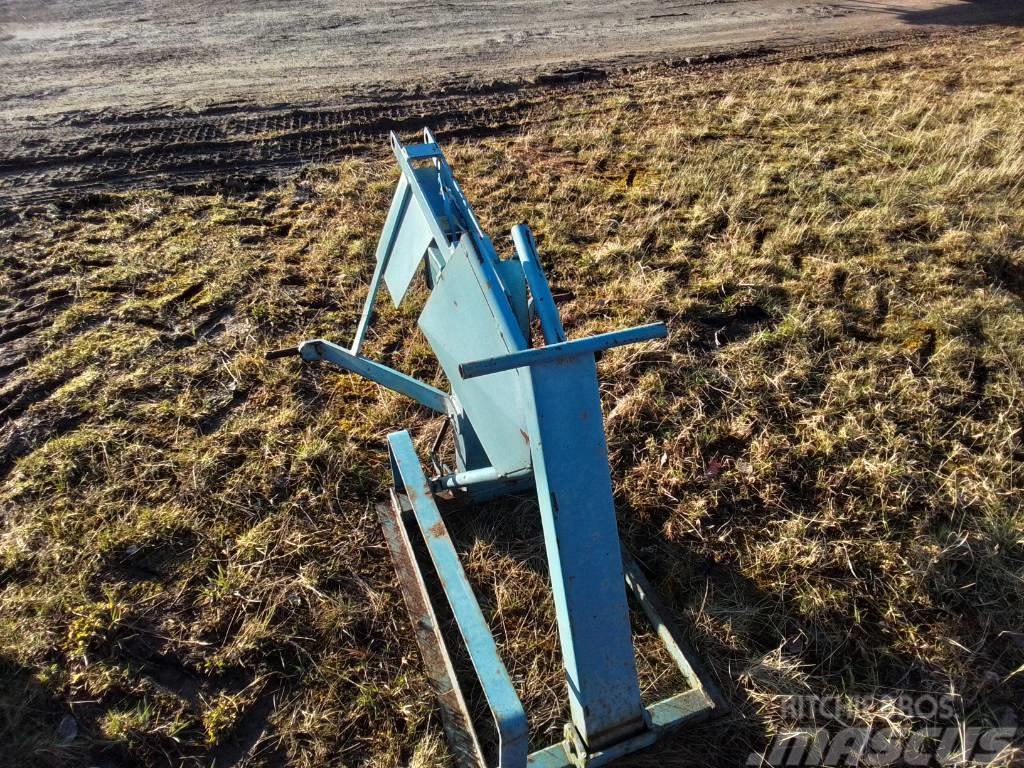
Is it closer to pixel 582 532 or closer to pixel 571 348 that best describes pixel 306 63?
pixel 571 348

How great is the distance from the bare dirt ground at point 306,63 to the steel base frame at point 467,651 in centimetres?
450

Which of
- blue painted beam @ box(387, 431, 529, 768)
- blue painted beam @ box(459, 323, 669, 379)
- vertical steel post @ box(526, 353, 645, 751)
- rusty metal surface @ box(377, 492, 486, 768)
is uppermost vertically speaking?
blue painted beam @ box(459, 323, 669, 379)

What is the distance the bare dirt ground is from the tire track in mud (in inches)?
0.8

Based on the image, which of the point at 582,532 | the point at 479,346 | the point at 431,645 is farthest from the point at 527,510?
the point at 582,532

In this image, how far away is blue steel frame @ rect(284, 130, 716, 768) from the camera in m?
1.51

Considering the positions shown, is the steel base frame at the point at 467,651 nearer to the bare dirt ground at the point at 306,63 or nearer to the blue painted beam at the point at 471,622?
the blue painted beam at the point at 471,622

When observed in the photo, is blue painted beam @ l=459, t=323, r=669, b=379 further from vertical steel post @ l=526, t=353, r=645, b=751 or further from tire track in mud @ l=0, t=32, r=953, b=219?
tire track in mud @ l=0, t=32, r=953, b=219

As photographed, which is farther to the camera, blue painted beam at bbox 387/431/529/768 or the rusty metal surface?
the rusty metal surface

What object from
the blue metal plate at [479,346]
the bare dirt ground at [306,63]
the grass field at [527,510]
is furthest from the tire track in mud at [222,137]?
the blue metal plate at [479,346]

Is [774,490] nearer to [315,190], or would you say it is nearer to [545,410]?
[545,410]

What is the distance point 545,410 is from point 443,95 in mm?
6757

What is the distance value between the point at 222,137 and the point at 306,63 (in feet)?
9.52

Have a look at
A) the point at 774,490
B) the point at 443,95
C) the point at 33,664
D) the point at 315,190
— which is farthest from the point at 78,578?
the point at 443,95

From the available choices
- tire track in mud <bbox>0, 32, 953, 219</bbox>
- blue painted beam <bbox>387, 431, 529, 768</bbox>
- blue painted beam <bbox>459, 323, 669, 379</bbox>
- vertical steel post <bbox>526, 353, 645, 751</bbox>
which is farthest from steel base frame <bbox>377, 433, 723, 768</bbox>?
tire track in mud <bbox>0, 32, 953, 219</bbox>
